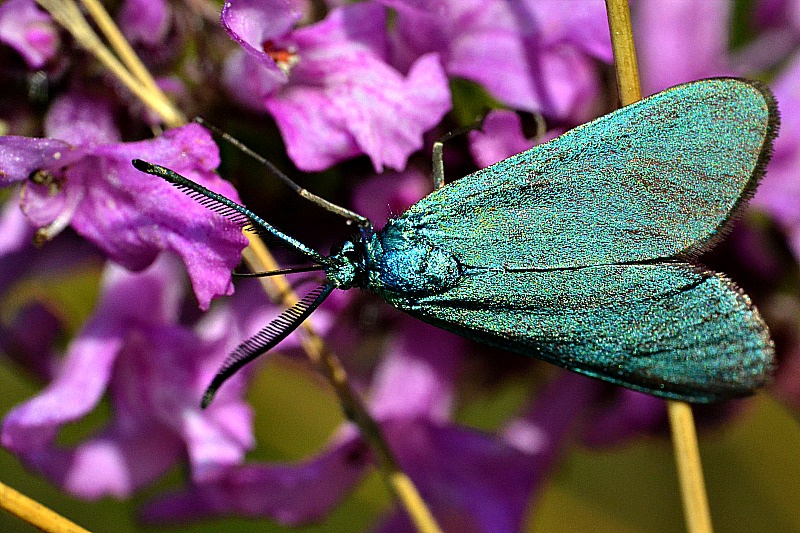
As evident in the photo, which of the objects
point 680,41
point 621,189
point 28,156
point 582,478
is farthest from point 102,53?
point 582,478

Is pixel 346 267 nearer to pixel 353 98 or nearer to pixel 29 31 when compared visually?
pixel 353 98

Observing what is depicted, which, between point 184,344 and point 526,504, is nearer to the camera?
point 184,344

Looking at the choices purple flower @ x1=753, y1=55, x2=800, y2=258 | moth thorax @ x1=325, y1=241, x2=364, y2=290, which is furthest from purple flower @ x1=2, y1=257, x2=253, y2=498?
purple flower @ x1=753, y1=55, x2=800, y2=258

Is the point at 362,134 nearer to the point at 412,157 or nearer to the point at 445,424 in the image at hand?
the point at 412,157

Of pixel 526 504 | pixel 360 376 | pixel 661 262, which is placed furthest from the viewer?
pixel 360 376

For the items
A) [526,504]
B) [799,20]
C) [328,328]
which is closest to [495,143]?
[328,328]

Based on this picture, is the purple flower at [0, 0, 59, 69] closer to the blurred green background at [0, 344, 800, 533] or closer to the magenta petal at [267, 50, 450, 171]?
the magenta petal at [267, 50, 450, 171]

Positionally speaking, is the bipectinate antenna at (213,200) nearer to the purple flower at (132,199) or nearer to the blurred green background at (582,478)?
the purple flower at (132,199)

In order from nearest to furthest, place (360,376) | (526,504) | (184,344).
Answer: (184,344) → (526,504) → (360,376)
